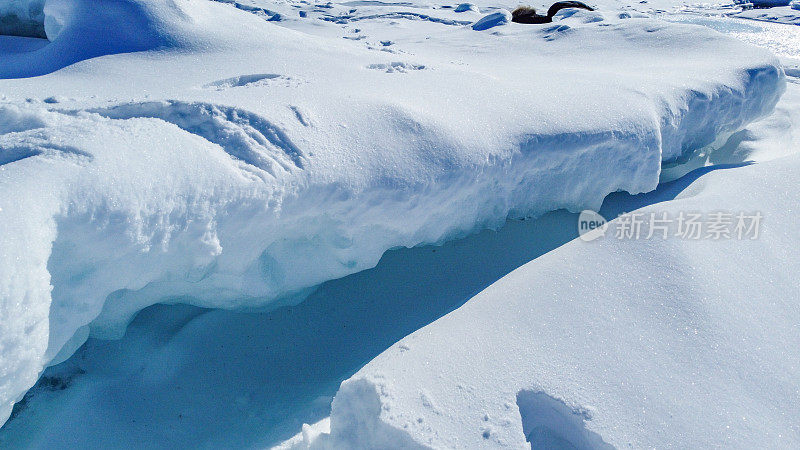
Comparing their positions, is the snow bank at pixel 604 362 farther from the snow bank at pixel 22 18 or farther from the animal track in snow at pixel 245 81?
the snow bank at pixel 22 18

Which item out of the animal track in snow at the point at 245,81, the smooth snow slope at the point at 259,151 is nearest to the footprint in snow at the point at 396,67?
the smooth snow slope at the point at 259,151

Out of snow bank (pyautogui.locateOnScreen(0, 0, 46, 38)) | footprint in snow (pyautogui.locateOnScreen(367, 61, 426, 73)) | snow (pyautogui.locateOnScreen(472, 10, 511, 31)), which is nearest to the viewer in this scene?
footprint in snow (pyautogui.locateOnScreen(367, 61, 426, 73))

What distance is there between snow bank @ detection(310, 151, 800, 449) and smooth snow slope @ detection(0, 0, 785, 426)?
422 mm

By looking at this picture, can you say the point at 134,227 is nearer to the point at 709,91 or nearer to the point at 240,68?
the point at 240,68

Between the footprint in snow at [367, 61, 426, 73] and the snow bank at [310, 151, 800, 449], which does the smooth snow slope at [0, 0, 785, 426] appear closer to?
the footprint in snow at [367, 61, 426, 73]

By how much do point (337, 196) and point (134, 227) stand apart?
594 millimetres

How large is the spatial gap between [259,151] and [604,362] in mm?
1248

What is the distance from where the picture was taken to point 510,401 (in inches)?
60.4

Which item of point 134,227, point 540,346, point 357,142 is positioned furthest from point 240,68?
point 540,346

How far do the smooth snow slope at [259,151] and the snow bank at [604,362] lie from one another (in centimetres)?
42

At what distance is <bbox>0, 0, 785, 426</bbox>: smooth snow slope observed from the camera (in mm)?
1421

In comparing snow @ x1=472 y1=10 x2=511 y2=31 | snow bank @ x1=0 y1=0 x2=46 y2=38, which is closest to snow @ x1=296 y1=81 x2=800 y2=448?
snow bank @ x1=0 y1=0 x2=46 y2=38

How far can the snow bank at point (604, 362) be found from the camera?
4.93ft

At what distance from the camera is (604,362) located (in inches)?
65.9
